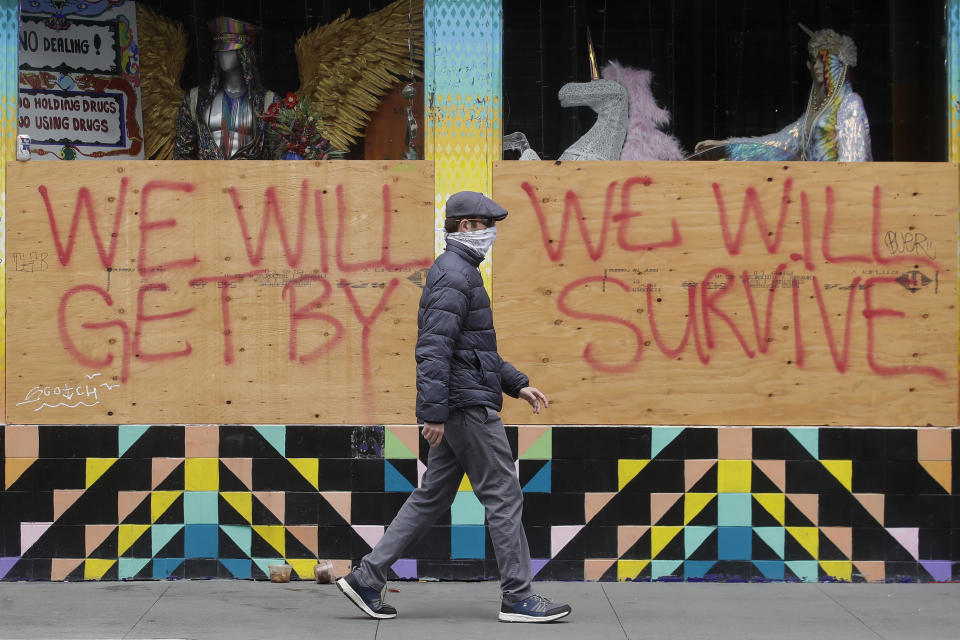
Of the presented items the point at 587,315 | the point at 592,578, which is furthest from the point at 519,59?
the point at 592,578

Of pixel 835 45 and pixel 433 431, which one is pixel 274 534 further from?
pixel 835 45

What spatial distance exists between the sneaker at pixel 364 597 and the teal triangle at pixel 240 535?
3.15ft

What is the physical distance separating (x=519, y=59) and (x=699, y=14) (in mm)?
1133

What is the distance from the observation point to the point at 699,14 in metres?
6.84

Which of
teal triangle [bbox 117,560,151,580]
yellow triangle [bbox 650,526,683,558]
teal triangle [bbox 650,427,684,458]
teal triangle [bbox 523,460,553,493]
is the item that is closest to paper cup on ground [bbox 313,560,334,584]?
teal triangle [bbox 117,560,151,580]

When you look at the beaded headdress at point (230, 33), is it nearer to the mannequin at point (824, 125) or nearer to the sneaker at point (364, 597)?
the mannequin at point (824, 125)

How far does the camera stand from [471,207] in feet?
17.6

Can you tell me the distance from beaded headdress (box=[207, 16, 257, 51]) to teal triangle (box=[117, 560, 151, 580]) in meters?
3.01

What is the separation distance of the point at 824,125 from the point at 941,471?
2.06m

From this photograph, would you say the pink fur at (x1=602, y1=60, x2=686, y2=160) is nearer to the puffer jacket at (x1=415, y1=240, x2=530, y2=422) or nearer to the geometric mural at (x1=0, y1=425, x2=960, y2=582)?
the geometric mural at (x1=0, y1=425, x2=960, y2=582)

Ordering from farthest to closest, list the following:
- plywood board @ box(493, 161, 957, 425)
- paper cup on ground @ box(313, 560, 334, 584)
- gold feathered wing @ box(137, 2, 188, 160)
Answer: gold feathered wing @ box(137, 2, 188, 160)
plywood board @ box(493, 161, 957, 425)
paper cup on ground @ box(313, 560, 334, 584)

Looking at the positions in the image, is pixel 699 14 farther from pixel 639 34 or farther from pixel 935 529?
pixel 935 529

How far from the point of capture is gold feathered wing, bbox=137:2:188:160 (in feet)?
22.9

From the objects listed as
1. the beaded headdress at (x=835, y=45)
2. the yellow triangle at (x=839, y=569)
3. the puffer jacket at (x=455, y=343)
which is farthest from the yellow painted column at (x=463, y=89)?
the yellow triangle at (x=839, y=569)
